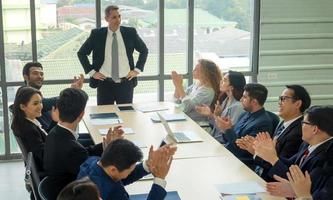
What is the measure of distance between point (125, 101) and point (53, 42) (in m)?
1.27

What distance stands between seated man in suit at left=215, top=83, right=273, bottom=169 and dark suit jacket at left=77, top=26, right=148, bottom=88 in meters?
1.97

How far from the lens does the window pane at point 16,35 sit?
6.26m

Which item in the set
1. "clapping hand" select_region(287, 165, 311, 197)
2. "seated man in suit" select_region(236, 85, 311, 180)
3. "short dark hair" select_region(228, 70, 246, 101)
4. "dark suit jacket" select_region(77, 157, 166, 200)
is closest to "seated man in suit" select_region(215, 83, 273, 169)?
"seated man in suit" select_region(236, 85, 311, 180)

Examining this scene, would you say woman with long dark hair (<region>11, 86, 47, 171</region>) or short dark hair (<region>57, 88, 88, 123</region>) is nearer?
short dark hair (<region>57, 88, 88, 123</region>)

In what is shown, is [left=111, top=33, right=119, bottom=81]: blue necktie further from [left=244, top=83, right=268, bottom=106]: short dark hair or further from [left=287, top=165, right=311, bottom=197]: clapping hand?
[left=287, top=165, right=311, bottom=197]: clapping hand

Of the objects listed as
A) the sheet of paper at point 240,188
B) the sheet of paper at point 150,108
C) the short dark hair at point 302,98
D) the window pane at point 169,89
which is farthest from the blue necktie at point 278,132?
the window pane at point 169,89

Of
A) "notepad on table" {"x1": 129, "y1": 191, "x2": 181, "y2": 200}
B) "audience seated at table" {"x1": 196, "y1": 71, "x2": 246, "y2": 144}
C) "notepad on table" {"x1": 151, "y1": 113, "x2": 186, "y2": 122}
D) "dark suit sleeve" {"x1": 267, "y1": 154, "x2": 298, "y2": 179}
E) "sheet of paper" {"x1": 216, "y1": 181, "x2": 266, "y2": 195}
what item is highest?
"audience seated at table" {"x1": 196, "y1": 71, "x2": 246, "y2": 144}

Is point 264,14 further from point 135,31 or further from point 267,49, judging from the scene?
point 135,31

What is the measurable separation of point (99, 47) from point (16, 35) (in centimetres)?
113

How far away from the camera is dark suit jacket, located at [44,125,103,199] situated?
3.27m

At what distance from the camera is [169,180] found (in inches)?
131

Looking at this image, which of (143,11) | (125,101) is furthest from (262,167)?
(143,11)

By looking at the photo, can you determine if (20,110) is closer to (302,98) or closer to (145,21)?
(302,98)

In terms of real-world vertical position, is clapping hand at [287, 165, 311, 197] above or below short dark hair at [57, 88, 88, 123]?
below
